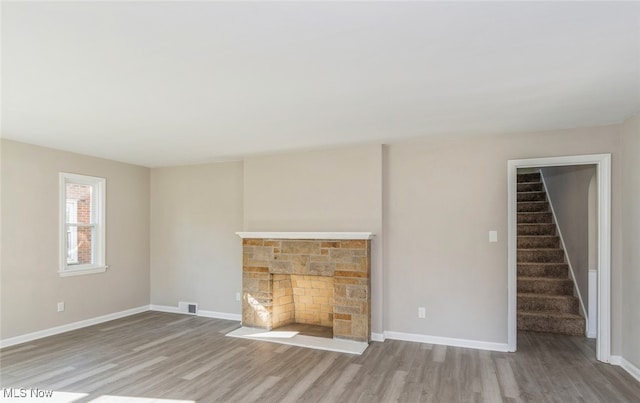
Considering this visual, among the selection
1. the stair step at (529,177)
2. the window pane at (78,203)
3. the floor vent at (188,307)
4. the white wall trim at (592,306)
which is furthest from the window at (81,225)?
the stair step at (529,177)

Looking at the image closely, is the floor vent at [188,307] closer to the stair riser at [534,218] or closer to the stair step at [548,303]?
the stair step at [548,303]

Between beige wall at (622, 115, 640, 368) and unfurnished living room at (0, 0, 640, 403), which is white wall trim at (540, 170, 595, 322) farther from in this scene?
beige wall at (622, 115, 640, 368)

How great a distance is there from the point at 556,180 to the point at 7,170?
745 cm

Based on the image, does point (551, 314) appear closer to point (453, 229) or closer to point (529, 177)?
point (453, 229)

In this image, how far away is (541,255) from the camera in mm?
5234

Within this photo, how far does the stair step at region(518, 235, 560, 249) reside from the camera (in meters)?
5.39

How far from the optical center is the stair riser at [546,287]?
15.8ft

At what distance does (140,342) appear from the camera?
425 cm

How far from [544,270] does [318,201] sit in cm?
333

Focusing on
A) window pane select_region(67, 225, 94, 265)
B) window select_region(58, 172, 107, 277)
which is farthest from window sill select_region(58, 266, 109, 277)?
window pane select_region(67, 225, 94, 265)

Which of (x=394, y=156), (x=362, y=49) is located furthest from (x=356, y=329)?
(x=362, y=49)

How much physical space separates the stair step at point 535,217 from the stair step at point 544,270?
94cm

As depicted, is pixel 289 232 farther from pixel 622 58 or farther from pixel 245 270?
pixel 622 58

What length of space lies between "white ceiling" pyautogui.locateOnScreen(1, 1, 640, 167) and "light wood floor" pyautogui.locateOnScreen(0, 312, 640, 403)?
7.71ft
